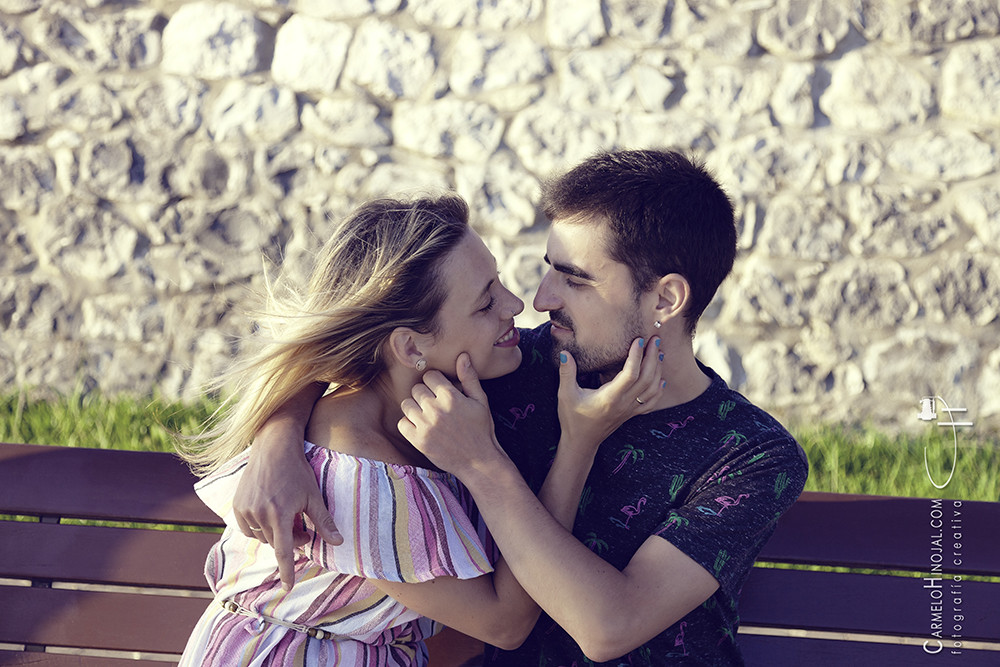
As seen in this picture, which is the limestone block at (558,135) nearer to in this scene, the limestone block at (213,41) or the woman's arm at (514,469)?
the limestone block at (213,41)

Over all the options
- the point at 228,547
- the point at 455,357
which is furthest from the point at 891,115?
the point at 228,547

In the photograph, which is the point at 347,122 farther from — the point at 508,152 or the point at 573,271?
the point at 573,271

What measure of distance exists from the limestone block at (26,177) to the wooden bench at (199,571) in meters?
2.02

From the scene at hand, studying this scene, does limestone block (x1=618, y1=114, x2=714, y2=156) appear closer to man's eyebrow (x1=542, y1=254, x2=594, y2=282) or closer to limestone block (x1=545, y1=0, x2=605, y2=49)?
limestone block (x1=545, y1=0, x2=605, y2=49)

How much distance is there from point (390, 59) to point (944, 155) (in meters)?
2.33

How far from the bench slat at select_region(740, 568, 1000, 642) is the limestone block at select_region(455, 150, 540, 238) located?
6.76 feet

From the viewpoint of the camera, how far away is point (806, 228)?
376 cm

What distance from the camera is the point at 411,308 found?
186 centimetres

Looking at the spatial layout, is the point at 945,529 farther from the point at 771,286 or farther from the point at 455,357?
the point at 771,286

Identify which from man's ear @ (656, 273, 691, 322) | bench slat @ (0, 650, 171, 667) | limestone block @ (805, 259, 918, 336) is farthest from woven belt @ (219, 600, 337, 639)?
limestone block @ (805, 259, 918, 336)

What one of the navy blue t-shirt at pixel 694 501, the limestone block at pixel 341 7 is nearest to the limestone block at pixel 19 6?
the limestone block at pixel 341 7

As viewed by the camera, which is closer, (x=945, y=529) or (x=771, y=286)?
(x=945, y=529)

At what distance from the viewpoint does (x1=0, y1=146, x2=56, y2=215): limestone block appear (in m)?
3.89

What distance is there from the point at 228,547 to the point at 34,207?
2673mm
